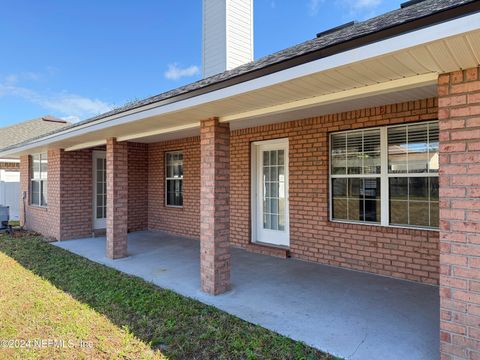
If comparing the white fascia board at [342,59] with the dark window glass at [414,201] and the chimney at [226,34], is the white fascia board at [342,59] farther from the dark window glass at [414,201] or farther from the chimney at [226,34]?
the chimney at [226,34]

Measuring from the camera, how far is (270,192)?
23.9ft

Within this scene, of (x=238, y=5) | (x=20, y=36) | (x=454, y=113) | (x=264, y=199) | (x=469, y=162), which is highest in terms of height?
(x=20, y=36)

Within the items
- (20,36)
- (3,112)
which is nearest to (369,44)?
(20,36)

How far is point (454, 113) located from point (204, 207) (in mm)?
3279

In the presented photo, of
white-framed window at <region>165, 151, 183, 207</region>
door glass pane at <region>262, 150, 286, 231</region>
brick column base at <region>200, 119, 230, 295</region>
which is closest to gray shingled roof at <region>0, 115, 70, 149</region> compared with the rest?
white-framed window at <region>165, 151, 183, 207</region>

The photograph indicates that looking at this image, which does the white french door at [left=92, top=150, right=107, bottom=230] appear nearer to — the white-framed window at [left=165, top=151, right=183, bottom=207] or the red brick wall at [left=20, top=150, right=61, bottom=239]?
the red brick wall at [left=20, top=150, right=61, bottom=239]

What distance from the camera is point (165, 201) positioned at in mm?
9812

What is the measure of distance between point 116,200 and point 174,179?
115 inches

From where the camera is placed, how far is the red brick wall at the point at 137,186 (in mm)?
9906

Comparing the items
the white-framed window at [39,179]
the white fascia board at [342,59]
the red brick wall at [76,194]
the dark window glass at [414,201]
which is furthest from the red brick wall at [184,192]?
the dark window glass at [414,201]

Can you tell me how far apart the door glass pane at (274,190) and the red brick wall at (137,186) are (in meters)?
4.59

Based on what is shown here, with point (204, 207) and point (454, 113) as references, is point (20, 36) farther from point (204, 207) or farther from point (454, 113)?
point (454, 113)

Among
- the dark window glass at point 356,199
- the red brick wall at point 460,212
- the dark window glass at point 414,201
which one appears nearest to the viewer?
the red brick wall at point 460,212

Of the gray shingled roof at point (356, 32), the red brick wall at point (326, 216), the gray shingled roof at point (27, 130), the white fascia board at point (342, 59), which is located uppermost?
the gray shingled roof at point (27, 130)
